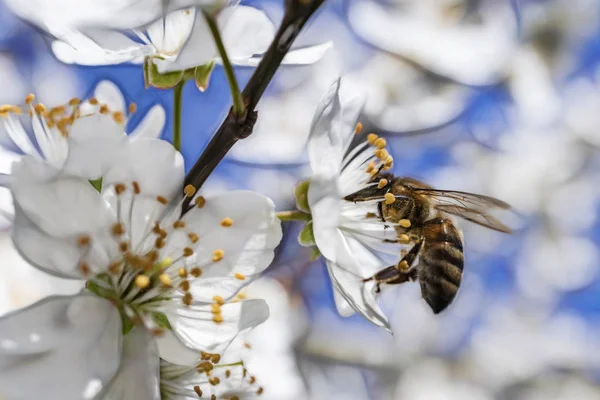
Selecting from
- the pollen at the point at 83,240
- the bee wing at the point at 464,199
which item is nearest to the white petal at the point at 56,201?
the pollen at the point at 83,240

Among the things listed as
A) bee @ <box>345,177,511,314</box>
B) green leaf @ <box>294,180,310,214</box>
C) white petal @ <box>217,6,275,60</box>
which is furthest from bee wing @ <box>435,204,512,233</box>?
white petal @ <box>217,6,275,60</box>

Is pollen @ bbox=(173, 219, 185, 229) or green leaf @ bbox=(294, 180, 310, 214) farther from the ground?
pollen @ bbox=(173, 219, 185, 229)

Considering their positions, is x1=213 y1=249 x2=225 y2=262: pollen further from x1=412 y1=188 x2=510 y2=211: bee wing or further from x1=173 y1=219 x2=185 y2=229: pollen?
x1=412 y1=188 x2=510 y2=211: bee wing

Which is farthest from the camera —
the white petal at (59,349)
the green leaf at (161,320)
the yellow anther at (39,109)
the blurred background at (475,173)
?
the blurred background at (475,173)

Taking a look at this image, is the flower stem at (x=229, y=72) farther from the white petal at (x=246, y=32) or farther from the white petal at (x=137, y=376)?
the white petal at (x=137, y=376)

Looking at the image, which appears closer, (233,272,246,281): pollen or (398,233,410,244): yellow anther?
(233,272,246,281): pollen

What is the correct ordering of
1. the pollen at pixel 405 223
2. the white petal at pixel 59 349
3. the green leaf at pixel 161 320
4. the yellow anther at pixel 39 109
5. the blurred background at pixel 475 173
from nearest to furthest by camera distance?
the white petal at pixel 59 349, the green leaf at pixel 161 320, the yellow anther at pixel 39 109, the pollen at pixel 405 223, the blurred background at pixel 475 173
